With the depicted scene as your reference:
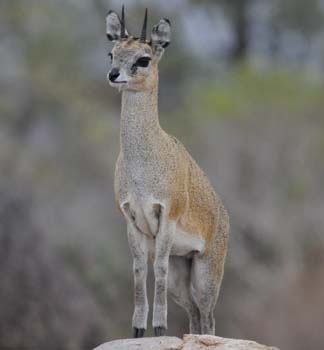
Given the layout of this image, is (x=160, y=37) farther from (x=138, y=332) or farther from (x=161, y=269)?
(x=138, y=332)

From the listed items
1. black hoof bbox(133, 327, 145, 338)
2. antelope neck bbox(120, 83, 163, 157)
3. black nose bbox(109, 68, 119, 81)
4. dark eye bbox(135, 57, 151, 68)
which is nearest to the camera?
black nose bbox(109, 68, 119, 81)

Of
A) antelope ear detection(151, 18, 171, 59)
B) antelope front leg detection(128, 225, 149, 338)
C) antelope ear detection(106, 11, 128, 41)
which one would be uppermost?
antelope ear detection(106, 11, 128, 41)

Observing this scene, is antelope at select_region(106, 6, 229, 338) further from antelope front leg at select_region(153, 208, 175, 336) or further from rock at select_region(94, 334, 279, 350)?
rock at select_region(94, 334, 279, 350)

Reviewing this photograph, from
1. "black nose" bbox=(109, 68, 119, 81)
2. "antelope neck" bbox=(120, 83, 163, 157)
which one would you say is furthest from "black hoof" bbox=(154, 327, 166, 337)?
"black nose" bbox=(109, 68, 119, 81)

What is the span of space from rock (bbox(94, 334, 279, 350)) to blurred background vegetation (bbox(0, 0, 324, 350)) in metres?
11.1

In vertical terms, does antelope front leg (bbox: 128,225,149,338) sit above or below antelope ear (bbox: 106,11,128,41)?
below

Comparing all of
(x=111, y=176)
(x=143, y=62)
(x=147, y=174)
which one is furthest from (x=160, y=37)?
(x=111, y=176)

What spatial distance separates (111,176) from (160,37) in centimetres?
2538

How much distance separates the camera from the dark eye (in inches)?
565

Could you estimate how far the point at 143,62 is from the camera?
14.4 metres

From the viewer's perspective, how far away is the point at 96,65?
186 feet

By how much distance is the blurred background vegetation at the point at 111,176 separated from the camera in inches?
1045

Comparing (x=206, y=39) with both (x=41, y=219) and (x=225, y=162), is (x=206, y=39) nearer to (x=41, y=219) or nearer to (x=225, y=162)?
(x=225, y=162)

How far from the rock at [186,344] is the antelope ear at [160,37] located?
323 centimetres
